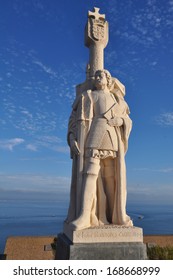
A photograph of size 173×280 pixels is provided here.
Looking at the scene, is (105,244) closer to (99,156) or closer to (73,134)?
(99,156)

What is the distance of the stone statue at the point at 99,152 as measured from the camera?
562cm

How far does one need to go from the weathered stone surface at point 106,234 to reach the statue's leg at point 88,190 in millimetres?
185

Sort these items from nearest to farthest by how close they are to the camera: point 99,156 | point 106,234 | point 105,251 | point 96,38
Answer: point 105,251 → point 106,234 → point 99,156 → point 96,38

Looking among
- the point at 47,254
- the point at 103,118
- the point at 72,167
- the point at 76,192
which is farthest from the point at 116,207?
the point at 47,254

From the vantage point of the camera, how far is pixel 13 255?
1229 cm

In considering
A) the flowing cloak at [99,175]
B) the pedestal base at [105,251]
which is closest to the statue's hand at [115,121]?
the flowing cloak at [99,175]

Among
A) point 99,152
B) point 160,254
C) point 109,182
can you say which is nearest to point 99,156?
point 99,152

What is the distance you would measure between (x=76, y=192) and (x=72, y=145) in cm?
94

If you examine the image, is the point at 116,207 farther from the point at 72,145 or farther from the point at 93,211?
the point at 72,145

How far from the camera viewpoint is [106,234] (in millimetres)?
5188

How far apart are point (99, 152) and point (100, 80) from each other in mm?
1508

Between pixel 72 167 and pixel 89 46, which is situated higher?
pixel 89 46

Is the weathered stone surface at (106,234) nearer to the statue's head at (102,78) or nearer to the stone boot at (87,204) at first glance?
the stone boot at (87,204)
